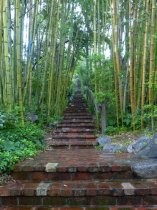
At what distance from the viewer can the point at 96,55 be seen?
20.8 ft

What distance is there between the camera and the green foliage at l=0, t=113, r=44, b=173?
11.6 ft

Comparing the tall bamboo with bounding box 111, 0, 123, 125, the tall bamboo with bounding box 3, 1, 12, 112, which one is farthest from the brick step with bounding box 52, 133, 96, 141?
the tall bamboo with bounding box 3, 1, 12, 112

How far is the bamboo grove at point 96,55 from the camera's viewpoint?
17.5ft

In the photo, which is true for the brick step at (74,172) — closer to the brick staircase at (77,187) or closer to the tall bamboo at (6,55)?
the brick staircase at (77,187)

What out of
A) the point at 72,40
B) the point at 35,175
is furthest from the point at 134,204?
the point at 72,40

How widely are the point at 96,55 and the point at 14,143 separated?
284cm

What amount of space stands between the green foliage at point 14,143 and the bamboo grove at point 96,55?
0.31 meters

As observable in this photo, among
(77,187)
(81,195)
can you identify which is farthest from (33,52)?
(81,195)

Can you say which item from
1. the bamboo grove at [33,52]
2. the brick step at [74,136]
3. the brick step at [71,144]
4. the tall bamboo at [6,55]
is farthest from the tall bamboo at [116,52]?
the tall bamboo at [6,55]

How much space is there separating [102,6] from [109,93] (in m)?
2.34

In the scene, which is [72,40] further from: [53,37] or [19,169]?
[19,169]

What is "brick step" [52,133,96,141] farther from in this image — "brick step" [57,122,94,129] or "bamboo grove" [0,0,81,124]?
"bamboo grove" [0,0,81,124]

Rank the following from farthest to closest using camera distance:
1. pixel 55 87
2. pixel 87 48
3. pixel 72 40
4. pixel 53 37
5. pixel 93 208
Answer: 1. pixel 87 48
2. pixel 72 40
3. pixel 55 87
4. pixel 53 37
5. pixel 93 208

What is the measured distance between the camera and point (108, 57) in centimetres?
732
